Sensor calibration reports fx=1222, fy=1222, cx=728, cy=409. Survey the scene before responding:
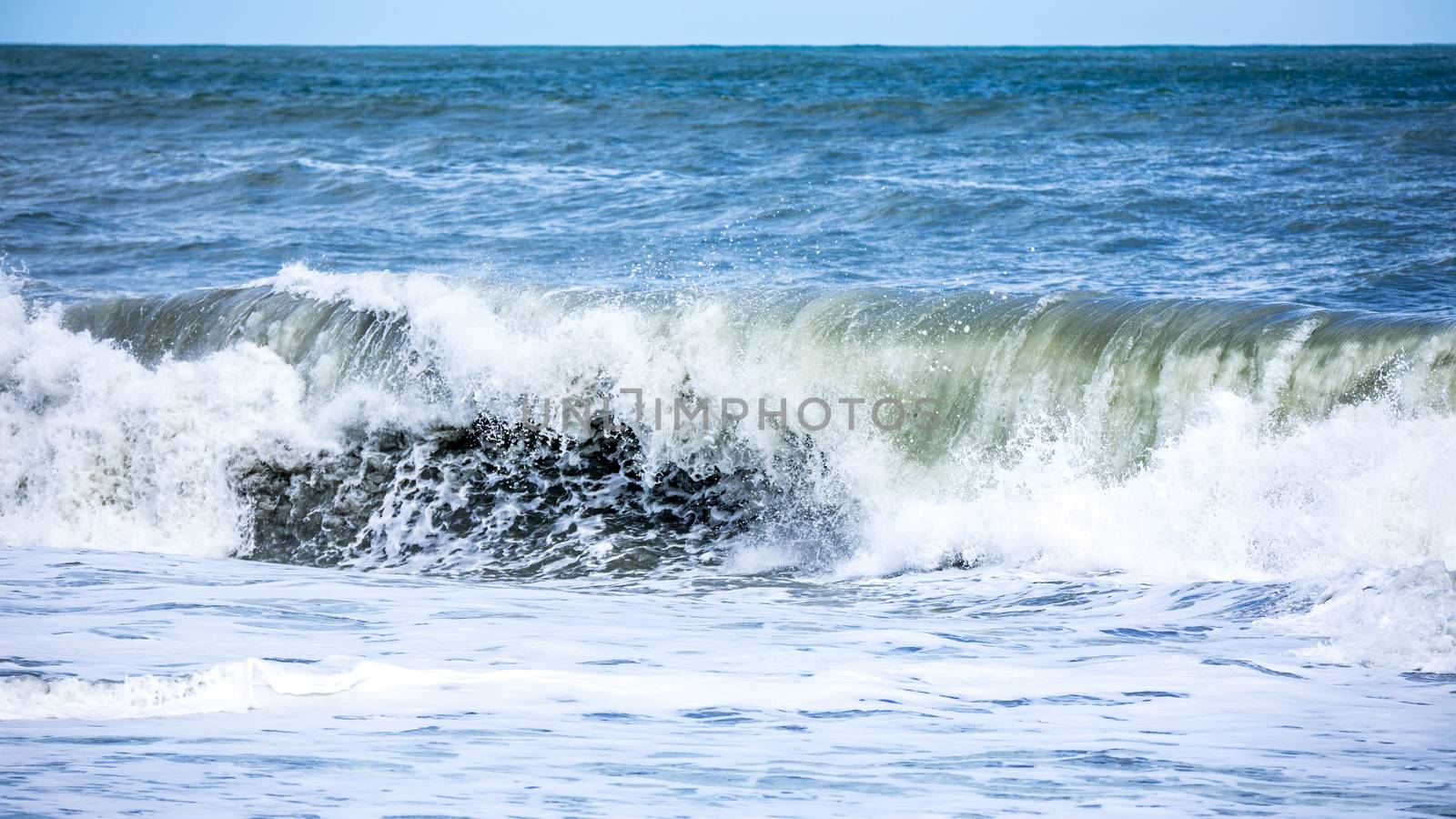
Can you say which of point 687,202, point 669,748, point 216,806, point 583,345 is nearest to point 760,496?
point 583,345

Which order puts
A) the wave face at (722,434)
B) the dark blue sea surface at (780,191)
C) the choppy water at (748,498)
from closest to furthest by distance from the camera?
the choppy water at (748,498) → the wave face at (722,434) → the dark blue sea surface at (780,191)

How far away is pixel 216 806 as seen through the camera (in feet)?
10.3

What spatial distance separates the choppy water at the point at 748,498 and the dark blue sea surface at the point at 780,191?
117 millimetres

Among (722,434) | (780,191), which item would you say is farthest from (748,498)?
(780,191)

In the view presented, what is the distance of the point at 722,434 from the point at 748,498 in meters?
0.49

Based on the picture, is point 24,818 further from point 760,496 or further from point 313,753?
point 760,496

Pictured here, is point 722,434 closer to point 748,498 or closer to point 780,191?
point 748,498

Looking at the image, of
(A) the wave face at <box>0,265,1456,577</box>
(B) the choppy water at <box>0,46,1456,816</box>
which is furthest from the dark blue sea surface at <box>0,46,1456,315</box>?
(A) the wave face at <box>0,265,1456,577</box>

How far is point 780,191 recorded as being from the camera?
47.7ft

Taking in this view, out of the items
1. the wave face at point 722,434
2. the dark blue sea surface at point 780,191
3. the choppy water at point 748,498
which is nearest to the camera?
the choppy water at point 748,498

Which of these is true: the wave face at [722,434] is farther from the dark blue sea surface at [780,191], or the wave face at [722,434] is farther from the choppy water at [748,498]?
the dark blue sea surface at [780,191]

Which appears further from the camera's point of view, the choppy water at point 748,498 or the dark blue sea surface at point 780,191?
the dark blue sea surface at point 780,191

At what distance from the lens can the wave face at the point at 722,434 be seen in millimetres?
6117

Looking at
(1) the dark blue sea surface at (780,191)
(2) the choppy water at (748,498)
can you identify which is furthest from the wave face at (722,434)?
(1) the dark blue sea surface at (780,191)
